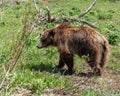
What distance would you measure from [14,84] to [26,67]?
2.08m

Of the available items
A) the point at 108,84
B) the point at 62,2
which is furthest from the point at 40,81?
the point at 62,2

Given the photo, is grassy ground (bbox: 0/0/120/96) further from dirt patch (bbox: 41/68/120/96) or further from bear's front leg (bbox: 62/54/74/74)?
bear's front leg (bbox: 62/54/74/74)

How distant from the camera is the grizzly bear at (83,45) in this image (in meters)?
9.21

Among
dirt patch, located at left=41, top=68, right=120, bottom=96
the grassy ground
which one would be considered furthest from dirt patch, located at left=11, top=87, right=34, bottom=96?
dirt patch, located at left=41, top=68, right=120, bottom=96

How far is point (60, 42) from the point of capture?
375 inches

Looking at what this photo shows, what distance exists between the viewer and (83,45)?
30.6 ft

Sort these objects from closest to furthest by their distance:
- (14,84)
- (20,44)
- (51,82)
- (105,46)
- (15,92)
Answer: (20,44), (15,92), (14,84), (51,82), (105,46)

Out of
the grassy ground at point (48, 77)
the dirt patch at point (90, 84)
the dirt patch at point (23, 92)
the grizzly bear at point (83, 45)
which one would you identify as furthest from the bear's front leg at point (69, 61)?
the dirt patch at point (23, 92)

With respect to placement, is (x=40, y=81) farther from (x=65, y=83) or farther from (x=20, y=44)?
(x=20, y=44)

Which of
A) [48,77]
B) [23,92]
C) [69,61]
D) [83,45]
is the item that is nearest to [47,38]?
[69,61]

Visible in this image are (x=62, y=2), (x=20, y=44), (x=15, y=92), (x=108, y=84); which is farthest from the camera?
(x=62, y=2)

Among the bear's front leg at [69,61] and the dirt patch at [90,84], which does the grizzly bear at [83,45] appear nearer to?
the bear's front leg at [69,61]

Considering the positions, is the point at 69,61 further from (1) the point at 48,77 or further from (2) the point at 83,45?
(1) the point at 48,77

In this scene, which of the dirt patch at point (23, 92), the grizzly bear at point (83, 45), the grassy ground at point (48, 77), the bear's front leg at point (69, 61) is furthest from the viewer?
the bear's front leg at point (69, 61)
